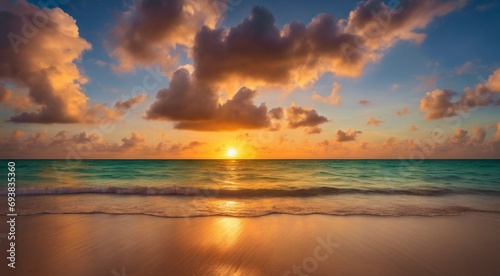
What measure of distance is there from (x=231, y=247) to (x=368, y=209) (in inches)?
288

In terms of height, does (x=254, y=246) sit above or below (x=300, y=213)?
above

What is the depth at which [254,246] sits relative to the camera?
594 cm

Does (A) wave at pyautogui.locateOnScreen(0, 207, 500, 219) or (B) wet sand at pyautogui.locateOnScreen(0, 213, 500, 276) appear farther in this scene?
(A) wave at pyautogui.locateOnScreen(0, 207, 500, 219)

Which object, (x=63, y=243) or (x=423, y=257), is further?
(x=63, y=243)

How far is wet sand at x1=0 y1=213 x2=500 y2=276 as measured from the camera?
4789 mm

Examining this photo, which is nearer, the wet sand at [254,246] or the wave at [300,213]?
the wet sand at [254,246]

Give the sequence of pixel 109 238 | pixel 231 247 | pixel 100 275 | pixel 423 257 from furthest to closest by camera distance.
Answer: pixel 109 238 → pixel 231 247 → pixel 423 257 → pixel 100 275

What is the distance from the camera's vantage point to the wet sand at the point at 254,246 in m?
4.79

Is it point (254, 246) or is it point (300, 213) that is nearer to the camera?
point (254, 246)

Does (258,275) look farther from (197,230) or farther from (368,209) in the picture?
(368,209)

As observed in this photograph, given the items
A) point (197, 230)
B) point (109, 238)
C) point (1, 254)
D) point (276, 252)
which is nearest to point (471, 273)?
point (276, 252)

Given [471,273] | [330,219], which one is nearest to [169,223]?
[330,219]

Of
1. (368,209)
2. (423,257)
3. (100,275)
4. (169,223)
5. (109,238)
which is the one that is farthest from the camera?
(368,209)

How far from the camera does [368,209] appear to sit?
10.3m
